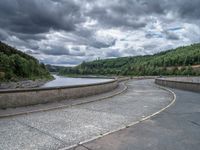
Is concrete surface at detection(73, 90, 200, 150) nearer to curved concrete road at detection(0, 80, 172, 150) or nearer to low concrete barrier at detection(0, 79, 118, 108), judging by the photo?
curved concrete road at detection(0, 80, 172, 150)

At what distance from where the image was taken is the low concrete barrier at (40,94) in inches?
401

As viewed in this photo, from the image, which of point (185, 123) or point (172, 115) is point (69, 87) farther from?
point (185, 123)

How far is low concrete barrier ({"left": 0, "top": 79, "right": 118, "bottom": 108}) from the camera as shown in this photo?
10180 mm

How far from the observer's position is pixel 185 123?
844 cm

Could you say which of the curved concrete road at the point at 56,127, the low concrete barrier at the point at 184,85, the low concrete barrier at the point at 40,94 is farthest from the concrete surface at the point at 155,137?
the low concrete barrier at the point at 184,85

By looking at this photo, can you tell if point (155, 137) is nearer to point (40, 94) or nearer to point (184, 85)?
point (40, 94)

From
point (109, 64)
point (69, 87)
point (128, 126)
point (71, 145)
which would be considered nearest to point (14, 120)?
point (71, 145)

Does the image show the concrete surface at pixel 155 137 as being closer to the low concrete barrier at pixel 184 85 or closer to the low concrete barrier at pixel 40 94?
the low concrete barrier at pixel 40 94

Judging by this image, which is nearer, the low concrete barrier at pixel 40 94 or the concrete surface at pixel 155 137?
the concrete surface at pixel 155 137

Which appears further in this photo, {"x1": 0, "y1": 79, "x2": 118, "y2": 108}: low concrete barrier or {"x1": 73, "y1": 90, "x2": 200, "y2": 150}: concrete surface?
{"x1": 0, "y1": 79, "x2": 118, "y2": 108}: low concrete barrier

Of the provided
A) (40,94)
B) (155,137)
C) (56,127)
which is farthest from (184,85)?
(56,127)

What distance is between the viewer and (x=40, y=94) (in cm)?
1169

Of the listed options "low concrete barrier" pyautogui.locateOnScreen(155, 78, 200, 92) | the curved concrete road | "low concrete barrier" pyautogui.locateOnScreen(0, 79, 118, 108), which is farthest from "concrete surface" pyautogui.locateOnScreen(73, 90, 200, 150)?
"low concrete barrier" pyautogui.locateOnScreen(155, 78, 200, 92)

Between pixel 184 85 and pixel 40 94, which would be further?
pixel 184 85
